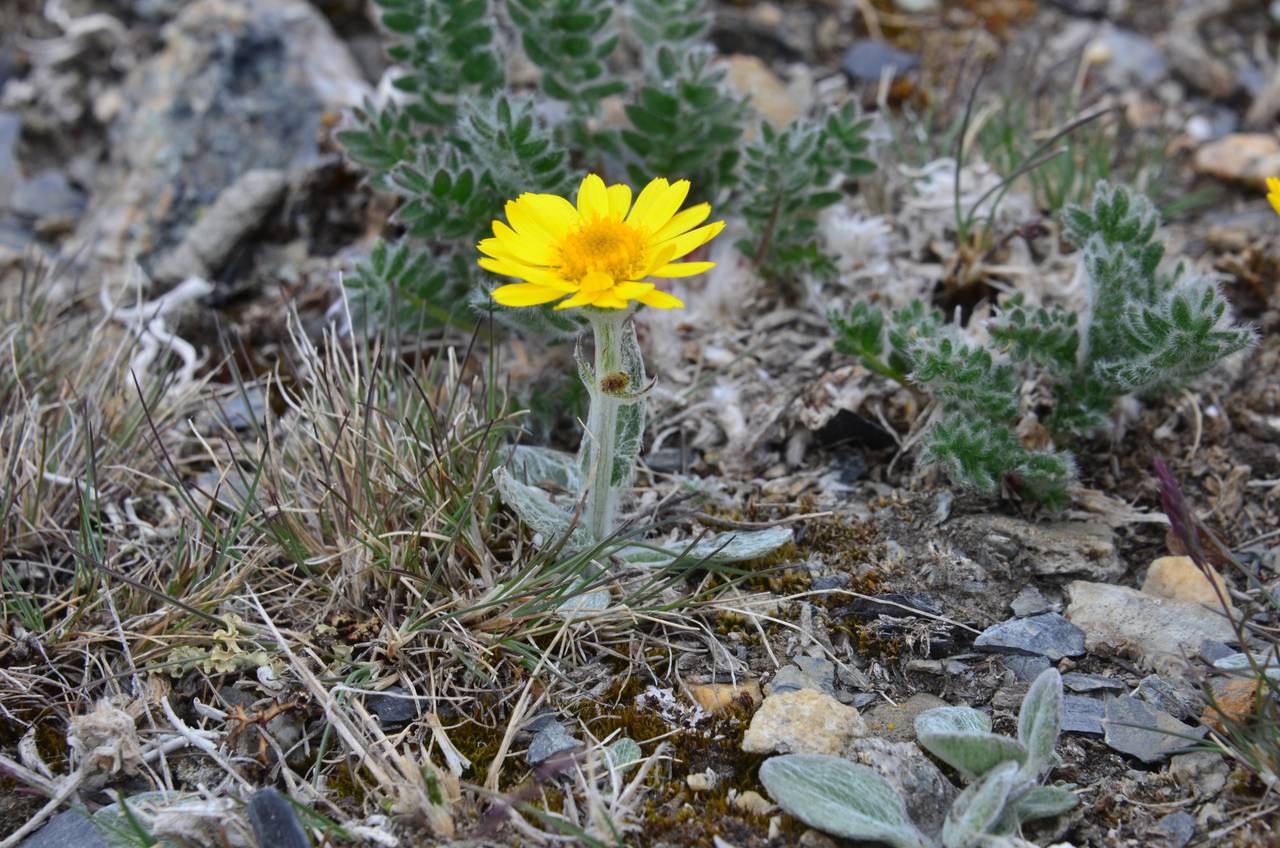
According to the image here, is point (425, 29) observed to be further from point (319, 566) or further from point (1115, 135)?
point (1115, 135)

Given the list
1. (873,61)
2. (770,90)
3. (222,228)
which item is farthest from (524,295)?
(873,61)

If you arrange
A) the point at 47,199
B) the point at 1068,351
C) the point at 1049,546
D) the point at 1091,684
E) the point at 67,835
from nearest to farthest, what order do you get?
the point at 67,835 < the point at 1091,684 < the point at 1049,546 < the point at 1068,351 < the point at 47,199

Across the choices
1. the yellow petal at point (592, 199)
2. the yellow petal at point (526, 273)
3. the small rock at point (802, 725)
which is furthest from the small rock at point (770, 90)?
the small rock at point (802, 725)

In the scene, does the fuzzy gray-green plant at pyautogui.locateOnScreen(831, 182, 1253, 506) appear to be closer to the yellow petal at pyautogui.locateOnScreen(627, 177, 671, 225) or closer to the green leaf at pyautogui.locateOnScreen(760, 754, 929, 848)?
the yellow petal at pyautogui.locateOnScreen(627, 177, 671, 225)

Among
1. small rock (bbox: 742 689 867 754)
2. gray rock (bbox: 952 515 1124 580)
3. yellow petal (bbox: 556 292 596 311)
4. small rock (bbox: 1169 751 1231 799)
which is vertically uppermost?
yellow petal (bbox: 556 292 596 311)

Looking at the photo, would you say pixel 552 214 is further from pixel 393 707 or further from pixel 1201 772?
pixel 1201 772

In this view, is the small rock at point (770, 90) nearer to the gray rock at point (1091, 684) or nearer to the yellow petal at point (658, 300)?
the yellow petal at point (658, 300)

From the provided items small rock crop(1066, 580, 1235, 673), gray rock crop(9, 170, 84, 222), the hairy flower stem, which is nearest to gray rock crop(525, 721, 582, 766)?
the hairy flower stem
